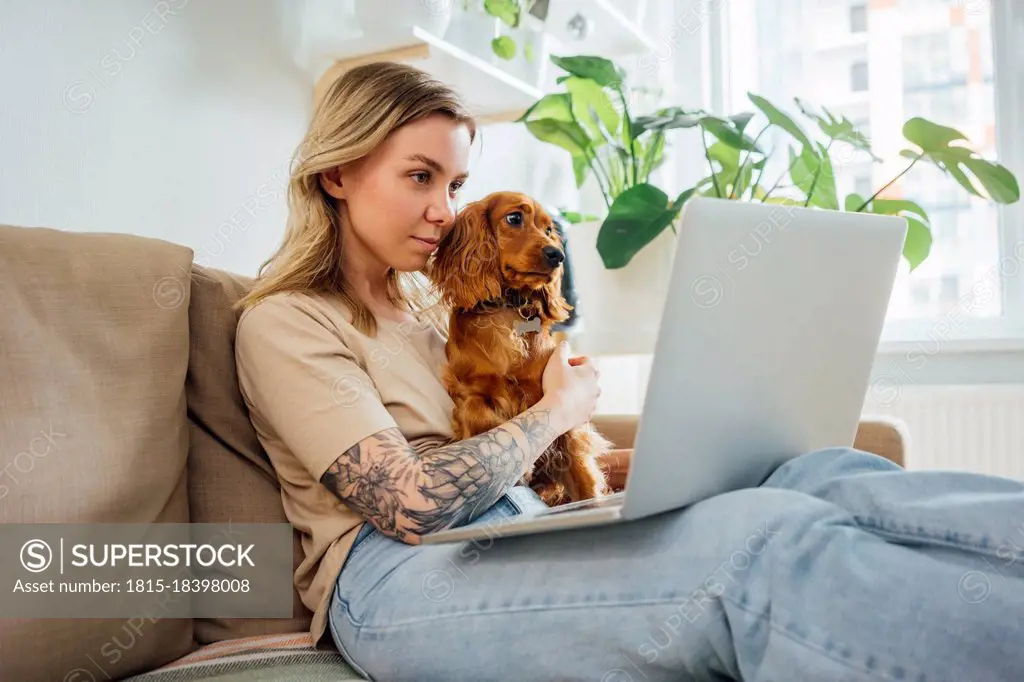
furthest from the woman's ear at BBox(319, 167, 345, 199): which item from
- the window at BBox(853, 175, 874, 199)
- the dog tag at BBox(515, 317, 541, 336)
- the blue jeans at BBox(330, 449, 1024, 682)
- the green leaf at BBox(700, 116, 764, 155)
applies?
the window at BBox(853, 175, 874, 199)

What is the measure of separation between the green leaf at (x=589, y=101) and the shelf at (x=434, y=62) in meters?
0.12

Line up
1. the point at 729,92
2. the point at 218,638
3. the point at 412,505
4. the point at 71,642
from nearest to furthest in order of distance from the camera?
the point at 71,642
the point at 412,505
the point at 218,638
the point at 729,92

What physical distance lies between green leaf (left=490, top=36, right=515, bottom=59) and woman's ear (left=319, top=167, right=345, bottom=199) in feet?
3.48

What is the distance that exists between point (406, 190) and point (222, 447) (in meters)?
0.45

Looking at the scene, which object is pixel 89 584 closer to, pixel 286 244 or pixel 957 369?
pixel 286 244

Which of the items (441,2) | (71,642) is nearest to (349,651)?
(71,642)

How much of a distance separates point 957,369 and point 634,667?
2426 mm

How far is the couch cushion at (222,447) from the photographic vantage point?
3.73 feet

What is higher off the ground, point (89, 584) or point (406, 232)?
point (406, 232)

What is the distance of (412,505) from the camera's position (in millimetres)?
1001

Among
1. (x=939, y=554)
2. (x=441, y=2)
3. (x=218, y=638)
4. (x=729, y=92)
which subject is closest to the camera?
(x=939, y=554)

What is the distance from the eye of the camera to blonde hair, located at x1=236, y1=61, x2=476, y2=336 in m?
1.23

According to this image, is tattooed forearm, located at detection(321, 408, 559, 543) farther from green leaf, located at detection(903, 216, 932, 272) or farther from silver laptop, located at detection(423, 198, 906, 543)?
green leaf, located at detection(903, 216, 932, 272)

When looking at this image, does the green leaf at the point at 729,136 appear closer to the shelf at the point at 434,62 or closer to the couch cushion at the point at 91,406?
the shelf at the point at 434,62
